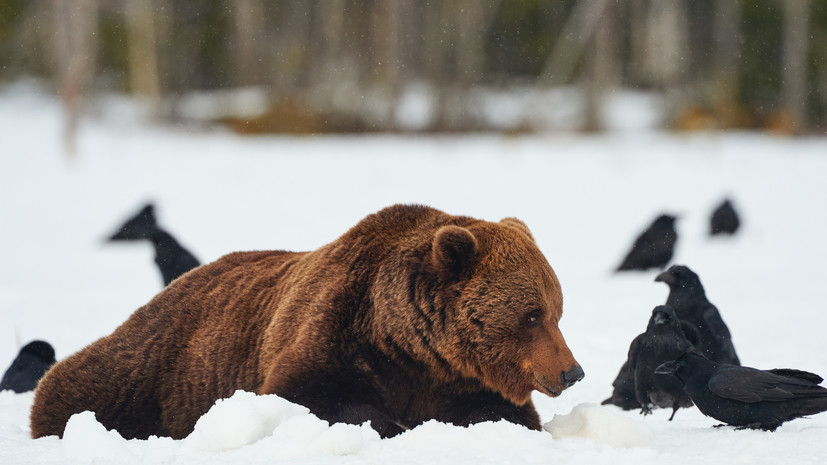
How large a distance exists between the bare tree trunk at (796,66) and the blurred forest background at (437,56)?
64mm

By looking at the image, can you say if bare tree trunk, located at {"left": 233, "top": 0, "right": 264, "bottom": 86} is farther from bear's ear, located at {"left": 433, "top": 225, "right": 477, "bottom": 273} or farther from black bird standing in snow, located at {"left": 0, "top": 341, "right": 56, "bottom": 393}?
bear's ear, located at {"left": 433, "top": 225, "right": 477, "bottom": 273}

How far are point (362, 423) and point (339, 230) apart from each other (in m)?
12.6

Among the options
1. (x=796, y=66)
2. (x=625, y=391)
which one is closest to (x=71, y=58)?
(x=796, y=66)

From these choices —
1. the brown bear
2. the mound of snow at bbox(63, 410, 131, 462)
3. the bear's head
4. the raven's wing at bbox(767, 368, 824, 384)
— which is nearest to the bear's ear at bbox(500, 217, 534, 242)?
the brown bear

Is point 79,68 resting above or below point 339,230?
above

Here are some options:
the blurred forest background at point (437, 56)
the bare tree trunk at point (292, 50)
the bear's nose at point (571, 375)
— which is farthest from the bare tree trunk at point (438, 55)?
the bear's nose at point (571, 375)

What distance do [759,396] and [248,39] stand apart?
31.6m

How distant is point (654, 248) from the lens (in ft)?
36.5

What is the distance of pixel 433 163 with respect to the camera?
78.8 feet

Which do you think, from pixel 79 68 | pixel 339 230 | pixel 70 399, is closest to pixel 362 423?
pixel 70 399

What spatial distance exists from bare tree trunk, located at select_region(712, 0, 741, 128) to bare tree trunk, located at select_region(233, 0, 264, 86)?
15630 mm

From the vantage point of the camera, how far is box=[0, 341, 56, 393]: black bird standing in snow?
249 inches

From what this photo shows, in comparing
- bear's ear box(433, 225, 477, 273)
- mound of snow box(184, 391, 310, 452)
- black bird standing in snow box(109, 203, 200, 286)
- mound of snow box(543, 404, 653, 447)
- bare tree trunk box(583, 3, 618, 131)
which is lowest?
mound of snow box(543, 404, 653, 447)

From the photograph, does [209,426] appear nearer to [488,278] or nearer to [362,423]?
[362,423]
